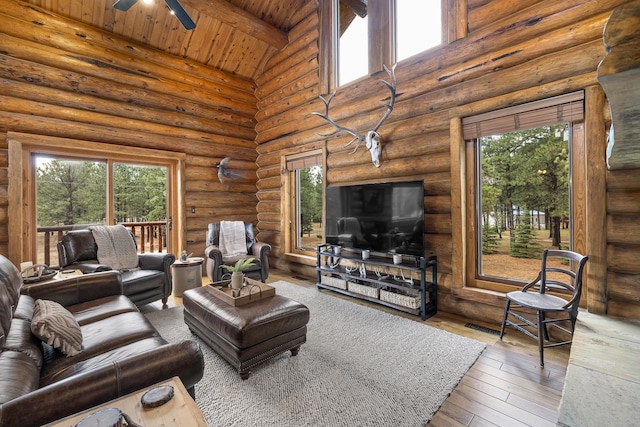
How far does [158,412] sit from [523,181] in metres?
3.61

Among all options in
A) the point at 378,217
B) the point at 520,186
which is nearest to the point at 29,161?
the point at 378,217

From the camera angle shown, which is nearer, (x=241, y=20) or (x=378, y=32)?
(x=378, y=32)

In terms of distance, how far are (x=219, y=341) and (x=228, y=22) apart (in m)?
5.28

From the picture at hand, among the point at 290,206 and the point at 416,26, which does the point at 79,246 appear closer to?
the point at 290,206

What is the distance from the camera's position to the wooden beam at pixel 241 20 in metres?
4.62

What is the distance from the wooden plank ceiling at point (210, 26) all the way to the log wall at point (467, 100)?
1.72ft

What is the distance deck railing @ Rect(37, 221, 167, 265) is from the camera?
416 cm

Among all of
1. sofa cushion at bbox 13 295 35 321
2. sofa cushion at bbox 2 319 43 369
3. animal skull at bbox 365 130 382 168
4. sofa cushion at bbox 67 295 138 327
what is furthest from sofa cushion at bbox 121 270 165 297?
animal skull at bbox 365 130 382 168

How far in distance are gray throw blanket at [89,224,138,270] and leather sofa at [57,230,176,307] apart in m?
0.06

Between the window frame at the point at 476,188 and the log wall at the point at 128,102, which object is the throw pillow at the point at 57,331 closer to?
the log wall at the point at 128,102

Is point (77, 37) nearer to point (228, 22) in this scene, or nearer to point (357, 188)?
point (228, 22)

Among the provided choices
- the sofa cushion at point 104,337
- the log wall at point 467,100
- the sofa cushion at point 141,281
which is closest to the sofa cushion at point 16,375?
the sofa cushion at point 104,337

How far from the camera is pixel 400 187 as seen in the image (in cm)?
349

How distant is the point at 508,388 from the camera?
1965 mm
